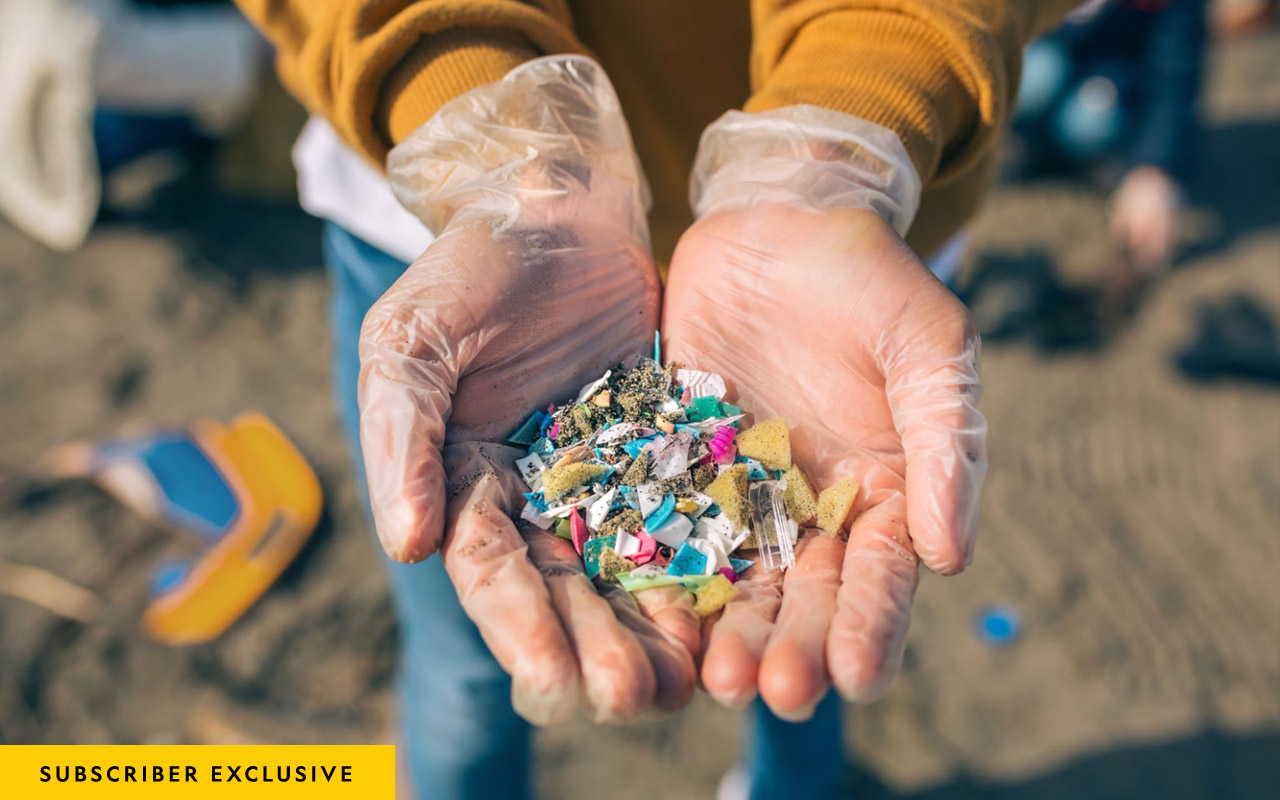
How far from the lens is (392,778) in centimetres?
203

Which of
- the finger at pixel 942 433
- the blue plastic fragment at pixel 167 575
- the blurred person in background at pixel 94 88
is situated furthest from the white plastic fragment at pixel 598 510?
the blurred person in background at pixel 94 88

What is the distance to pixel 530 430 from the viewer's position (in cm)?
149

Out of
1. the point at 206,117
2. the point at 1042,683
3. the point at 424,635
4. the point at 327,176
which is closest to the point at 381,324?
the point at 327,176

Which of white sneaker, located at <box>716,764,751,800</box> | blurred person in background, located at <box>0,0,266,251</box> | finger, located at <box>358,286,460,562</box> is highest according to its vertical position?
finger, located at <box>358,286,460,562</box>

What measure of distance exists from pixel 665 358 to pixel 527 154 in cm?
44

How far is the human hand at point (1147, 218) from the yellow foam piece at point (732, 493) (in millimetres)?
2949

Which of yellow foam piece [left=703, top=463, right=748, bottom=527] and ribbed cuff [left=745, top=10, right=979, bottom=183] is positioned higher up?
ribbed cuff [left=745, top=10, right=979, bottom=183]

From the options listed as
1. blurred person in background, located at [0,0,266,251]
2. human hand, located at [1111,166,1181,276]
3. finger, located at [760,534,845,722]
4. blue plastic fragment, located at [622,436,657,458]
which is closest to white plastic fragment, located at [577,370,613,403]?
blue plastic fragment, located at [622,436,657,458]

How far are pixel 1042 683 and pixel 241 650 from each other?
232 centimetres

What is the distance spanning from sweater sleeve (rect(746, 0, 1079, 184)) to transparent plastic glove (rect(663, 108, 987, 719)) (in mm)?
58

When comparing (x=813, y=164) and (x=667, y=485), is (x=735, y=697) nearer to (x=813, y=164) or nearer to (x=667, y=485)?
(x=667, y=485)

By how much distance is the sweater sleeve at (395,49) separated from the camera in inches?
55.6

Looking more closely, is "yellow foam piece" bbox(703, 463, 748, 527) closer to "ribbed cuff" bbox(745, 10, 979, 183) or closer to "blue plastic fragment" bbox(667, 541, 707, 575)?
"blue plastic fragment" bbox(667, 541, 707, 575)

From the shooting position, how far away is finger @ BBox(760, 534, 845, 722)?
111 cm
